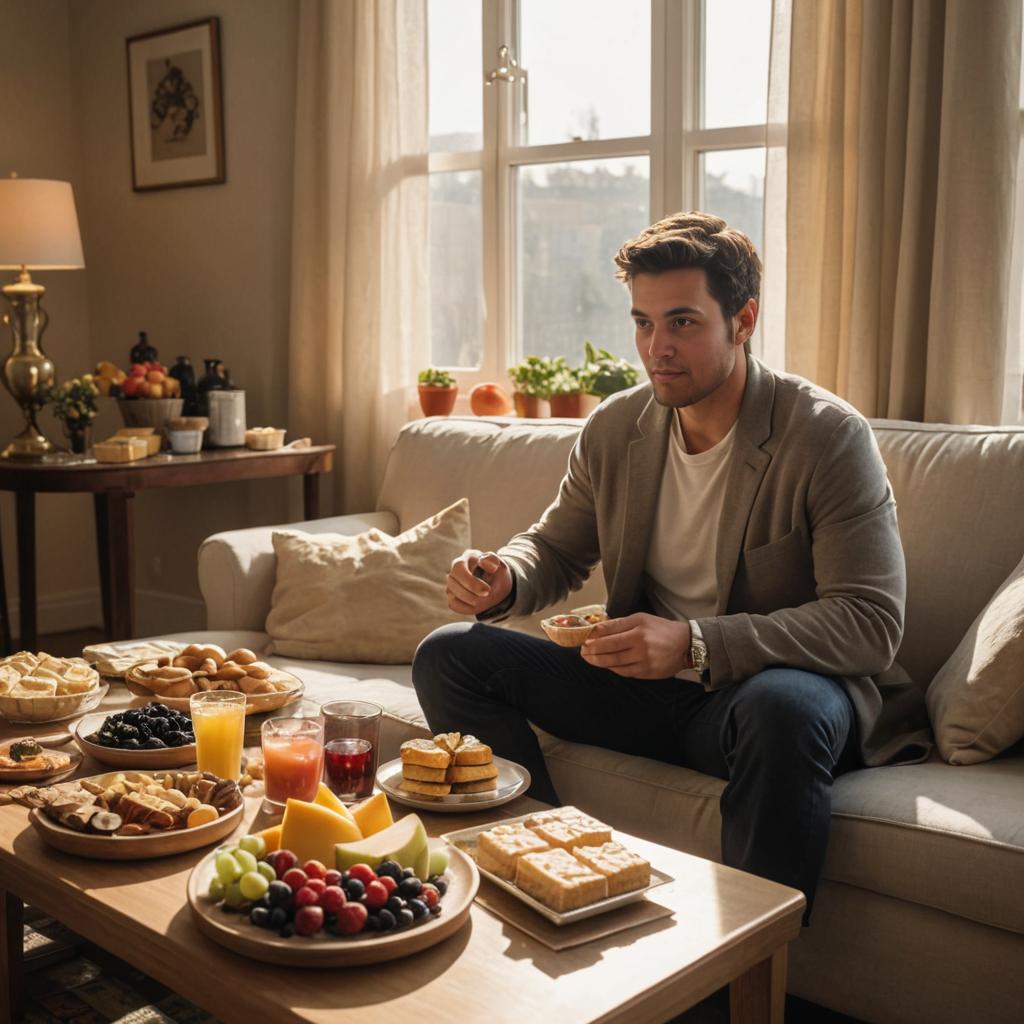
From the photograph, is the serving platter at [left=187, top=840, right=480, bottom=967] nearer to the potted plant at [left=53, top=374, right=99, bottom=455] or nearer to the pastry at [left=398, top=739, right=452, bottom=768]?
the pastry at [left=398, top=739, right=452, bottom=768]

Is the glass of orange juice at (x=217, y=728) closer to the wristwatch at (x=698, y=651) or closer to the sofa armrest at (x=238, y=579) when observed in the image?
the wristwatch at (x=698, y=651)

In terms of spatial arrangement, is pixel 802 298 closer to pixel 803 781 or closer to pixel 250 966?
pixel 803 781

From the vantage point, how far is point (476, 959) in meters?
1.29

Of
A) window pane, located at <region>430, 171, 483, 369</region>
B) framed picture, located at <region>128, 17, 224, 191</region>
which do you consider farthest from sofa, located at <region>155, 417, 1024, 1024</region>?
framed picture, located at <region>128, 17, 224, 191</region>

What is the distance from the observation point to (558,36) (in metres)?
3.60

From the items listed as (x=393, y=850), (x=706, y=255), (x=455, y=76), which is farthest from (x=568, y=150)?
(x=393, y=850)

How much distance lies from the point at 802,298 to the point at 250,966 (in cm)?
211

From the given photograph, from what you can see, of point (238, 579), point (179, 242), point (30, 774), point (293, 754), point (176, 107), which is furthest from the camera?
point (179, 242)

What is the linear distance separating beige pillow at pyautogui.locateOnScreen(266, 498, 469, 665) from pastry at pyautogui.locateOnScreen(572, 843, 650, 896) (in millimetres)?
1366

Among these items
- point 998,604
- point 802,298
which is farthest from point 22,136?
point 998,604

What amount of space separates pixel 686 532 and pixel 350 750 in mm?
802

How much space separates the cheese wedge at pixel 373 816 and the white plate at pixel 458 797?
0.60 ft

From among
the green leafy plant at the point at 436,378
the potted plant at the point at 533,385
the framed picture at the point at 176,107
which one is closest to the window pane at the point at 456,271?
the green leafy plant at the point at 436,378

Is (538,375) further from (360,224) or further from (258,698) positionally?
(258,698)
